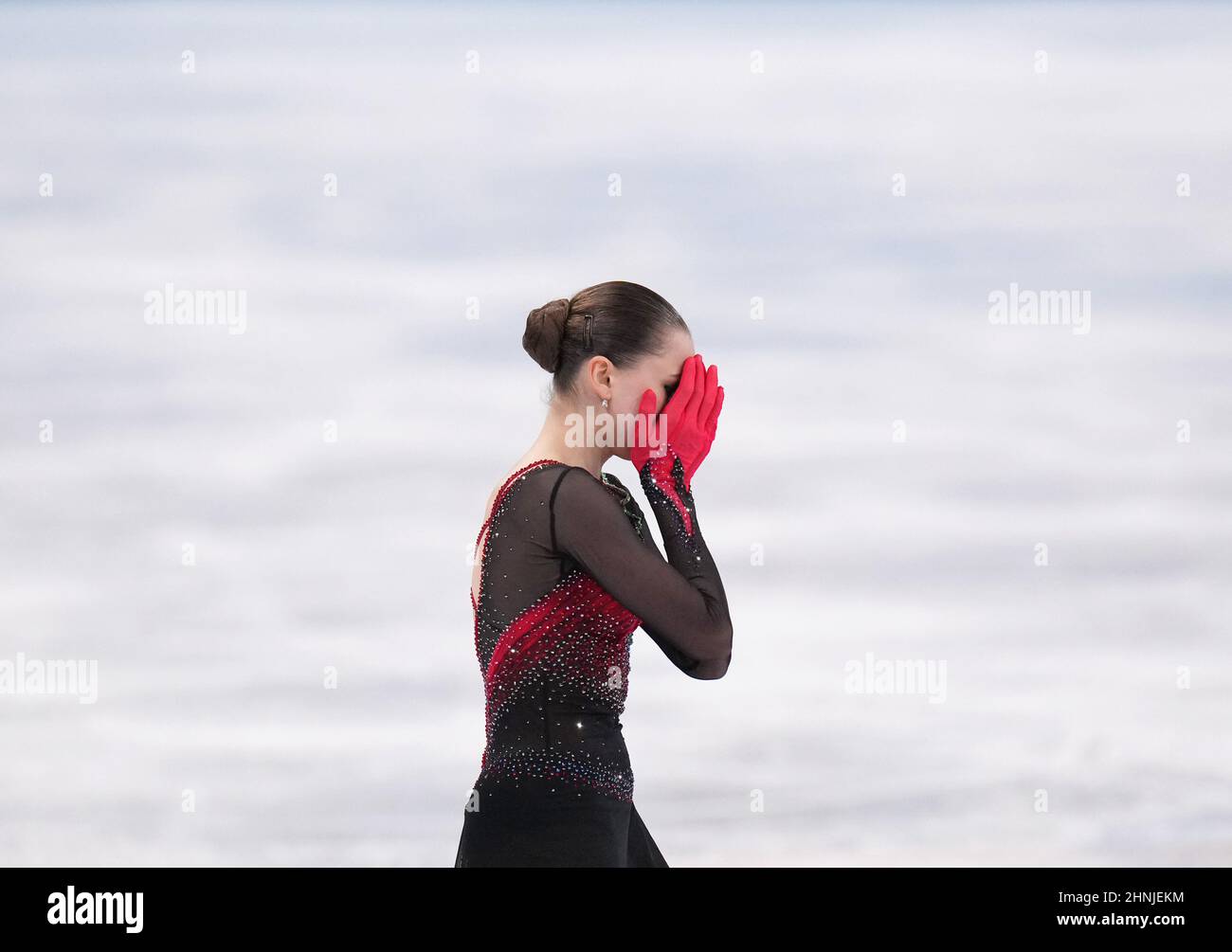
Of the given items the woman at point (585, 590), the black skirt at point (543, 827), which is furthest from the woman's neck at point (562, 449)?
the black skirt at point (543, 827)

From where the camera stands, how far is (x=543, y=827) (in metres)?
2.31

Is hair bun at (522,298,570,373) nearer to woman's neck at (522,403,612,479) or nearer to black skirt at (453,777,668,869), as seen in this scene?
woman's neck at (522,403,612,479)

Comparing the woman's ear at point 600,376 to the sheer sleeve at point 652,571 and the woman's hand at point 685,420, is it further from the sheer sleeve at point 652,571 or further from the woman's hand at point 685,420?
the sheer sleeve at point 652,571

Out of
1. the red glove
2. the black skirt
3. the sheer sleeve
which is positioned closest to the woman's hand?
the red glove

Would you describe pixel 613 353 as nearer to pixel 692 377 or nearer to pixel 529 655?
→ pixel 692 377

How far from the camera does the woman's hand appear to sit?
244 centimetres

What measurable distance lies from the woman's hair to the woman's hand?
0.09 m

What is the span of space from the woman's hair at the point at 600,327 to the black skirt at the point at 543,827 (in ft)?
2.55

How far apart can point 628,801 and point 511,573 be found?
52cm

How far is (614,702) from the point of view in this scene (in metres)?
2.38

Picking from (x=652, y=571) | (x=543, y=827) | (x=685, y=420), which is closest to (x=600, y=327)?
(x=685, y=420)

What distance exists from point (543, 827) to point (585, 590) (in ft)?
1.47

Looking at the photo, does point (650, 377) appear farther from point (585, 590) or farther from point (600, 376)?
point (585, 590)
